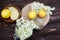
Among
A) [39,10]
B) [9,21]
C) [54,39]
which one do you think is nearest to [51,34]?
[54,39]

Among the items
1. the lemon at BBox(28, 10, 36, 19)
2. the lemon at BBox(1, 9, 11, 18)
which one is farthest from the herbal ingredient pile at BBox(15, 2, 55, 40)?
the lemon at BBox(1, 9, 11, 18)

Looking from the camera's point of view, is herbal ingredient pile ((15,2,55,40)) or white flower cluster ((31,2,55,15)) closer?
herbal ingredient pile ((15,2,55,40))

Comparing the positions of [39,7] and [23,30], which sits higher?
[39,7]

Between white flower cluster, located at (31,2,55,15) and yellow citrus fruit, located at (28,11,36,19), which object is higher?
white flower cluster, located at (31,2,55,15)

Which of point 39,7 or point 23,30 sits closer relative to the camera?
point 23,30

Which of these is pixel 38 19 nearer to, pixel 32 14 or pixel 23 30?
pixel 32 14

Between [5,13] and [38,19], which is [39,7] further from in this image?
[5,13]

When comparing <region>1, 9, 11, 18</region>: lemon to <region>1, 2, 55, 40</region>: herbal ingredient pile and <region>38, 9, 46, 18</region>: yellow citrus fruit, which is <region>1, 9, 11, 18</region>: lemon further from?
<region>38, 9, 46, 18</region>: yellow citrus fruit

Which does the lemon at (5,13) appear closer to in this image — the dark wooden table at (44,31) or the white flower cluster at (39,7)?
the dark wooden table at (44,31)

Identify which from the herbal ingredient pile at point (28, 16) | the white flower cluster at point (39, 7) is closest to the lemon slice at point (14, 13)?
the herbal ingredient pile at point (28, 16)

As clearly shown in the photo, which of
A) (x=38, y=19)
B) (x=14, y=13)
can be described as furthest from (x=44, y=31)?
(x=14, y=13)

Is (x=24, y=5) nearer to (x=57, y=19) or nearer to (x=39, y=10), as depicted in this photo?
(x=39, y=10)
